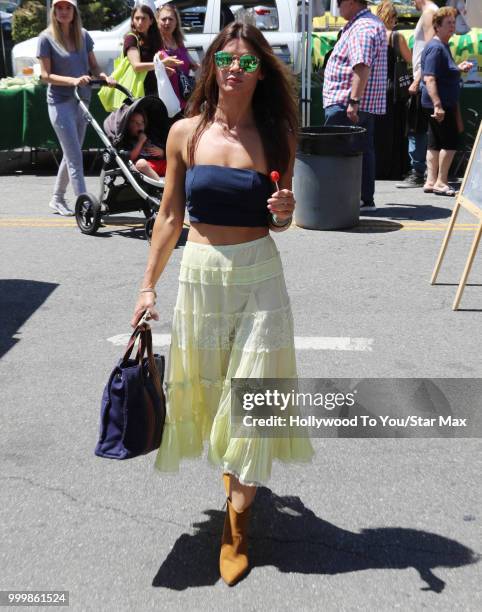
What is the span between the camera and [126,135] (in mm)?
8570

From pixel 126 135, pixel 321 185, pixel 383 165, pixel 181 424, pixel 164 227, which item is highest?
pixel 164 227

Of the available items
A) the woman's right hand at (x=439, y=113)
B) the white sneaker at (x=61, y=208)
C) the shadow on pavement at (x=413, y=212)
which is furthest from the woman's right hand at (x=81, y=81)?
the woman's right hand at (x=439, y=113)

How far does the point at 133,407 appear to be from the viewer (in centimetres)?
325

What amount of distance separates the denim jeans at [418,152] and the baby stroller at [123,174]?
4072 millimetres

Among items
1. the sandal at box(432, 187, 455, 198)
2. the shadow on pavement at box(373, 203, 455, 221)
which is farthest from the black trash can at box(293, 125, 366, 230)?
the sandal at box(432, 187, 455, 198)

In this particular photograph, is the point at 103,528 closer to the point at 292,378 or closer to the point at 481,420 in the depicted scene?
the point at 292,378

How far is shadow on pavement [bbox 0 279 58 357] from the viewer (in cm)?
618

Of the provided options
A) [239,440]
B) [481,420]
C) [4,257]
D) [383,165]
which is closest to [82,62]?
[4,257]

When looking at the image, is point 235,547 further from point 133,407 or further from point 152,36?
point 152,36

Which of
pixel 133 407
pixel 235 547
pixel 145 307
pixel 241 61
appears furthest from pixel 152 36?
pixel 235 547

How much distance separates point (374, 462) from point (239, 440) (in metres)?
1.15

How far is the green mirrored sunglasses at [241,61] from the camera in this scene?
3.27 metres

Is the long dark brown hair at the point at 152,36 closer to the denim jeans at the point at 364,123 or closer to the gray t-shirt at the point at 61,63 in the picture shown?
the gray t-shirt at the point at 61,63

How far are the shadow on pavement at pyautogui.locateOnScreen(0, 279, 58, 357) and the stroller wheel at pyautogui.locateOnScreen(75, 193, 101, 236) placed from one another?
1514 millimetres
